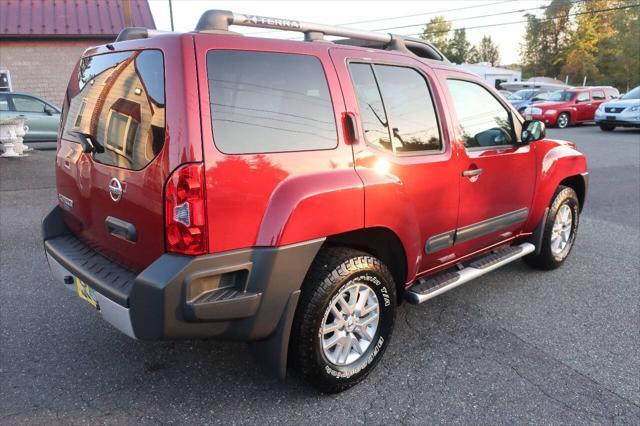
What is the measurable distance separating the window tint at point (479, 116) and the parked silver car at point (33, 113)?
12206 millimetres

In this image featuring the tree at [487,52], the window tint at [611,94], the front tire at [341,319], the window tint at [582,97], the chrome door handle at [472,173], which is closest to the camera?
the front tire at [341,319]

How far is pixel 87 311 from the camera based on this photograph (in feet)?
12.1

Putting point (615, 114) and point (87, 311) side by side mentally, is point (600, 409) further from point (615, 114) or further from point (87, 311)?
point (615, 114)

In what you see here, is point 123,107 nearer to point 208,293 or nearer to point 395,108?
point 208,293

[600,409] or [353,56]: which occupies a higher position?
[353,56]

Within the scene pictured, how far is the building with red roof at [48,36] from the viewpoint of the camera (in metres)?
16.8

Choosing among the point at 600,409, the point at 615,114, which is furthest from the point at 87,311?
the point at 615,114

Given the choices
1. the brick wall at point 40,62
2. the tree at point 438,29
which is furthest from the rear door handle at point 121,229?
the tree at point 438,29

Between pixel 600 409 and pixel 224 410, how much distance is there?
1.98 meters

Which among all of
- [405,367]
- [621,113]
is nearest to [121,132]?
[405,367]

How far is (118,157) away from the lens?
2.49 metres

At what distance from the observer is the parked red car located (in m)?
20.8

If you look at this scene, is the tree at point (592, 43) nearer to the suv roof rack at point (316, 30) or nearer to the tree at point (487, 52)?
the tree at point (487, 52)

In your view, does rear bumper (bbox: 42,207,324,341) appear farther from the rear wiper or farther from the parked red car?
the parked red car
